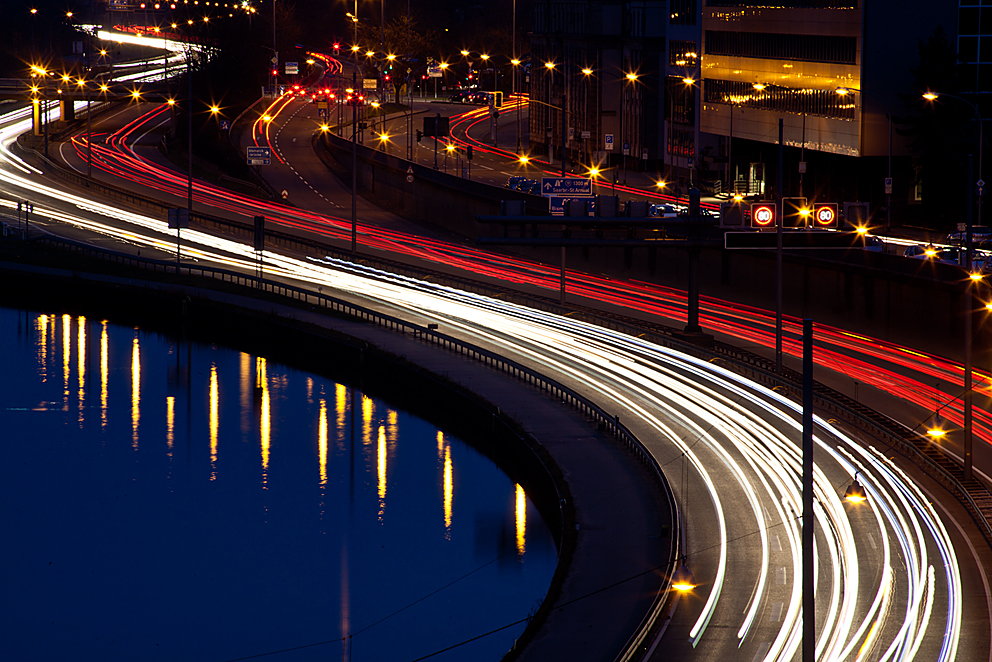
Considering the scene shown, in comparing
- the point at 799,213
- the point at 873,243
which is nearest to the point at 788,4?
the point at 873,243

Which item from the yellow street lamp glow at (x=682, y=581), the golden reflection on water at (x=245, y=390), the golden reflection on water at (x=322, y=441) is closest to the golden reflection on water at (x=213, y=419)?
the golden reflection on water at (x=245, y=390)

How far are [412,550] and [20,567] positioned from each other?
10.9 metres

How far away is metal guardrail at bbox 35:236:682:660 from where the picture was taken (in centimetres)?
3019

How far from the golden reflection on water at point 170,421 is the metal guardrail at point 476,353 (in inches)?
367

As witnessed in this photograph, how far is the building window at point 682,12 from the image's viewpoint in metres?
100

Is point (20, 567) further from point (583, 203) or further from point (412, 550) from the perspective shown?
point (583, 203)

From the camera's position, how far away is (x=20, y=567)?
127ft

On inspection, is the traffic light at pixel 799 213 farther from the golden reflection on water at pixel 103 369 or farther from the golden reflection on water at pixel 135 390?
the golden reflection on water at pixel 103 369

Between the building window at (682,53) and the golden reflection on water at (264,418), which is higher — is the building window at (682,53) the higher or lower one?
the higher one

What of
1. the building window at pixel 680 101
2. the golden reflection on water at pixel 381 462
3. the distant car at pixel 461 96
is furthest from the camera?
the distant car at pixel 461 96

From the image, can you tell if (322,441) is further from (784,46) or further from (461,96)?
(461,96)

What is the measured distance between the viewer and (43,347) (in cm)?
6944

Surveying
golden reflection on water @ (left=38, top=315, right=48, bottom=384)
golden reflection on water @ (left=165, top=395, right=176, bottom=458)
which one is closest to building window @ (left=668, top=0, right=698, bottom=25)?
golden reflection on water @ (left=38, top=315, right=48, bottom=384)

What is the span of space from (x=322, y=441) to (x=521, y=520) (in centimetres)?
1256
